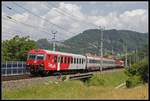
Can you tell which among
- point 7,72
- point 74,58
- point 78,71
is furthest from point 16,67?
point 78,71

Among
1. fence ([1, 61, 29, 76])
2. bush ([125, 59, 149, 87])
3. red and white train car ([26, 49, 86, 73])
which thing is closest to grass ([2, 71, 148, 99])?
red and white train car ([26, 49, 86, 73])

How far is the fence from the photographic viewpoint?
42.6 metres

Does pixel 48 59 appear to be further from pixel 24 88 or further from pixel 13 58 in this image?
pixel 13 58

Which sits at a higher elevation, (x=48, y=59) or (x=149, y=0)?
(x=149, y=0)

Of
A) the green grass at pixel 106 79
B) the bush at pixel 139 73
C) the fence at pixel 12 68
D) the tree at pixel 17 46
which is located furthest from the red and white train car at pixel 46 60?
the tree at pixel 17 46

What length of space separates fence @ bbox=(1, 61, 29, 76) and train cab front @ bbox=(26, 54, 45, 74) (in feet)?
7.47

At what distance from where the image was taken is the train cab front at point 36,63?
42.4 m

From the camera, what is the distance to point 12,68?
4584 centimetres

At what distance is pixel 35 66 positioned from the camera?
140ft

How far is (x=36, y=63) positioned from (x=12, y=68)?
4308 millimetres

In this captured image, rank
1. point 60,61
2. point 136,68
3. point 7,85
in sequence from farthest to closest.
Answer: point 136,68 → point 60,61 → point 7,85

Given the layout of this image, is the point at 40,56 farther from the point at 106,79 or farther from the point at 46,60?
the point at 106,79

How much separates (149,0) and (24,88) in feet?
37.1

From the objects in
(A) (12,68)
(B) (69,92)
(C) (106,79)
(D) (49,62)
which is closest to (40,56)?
(D) (49,62)
